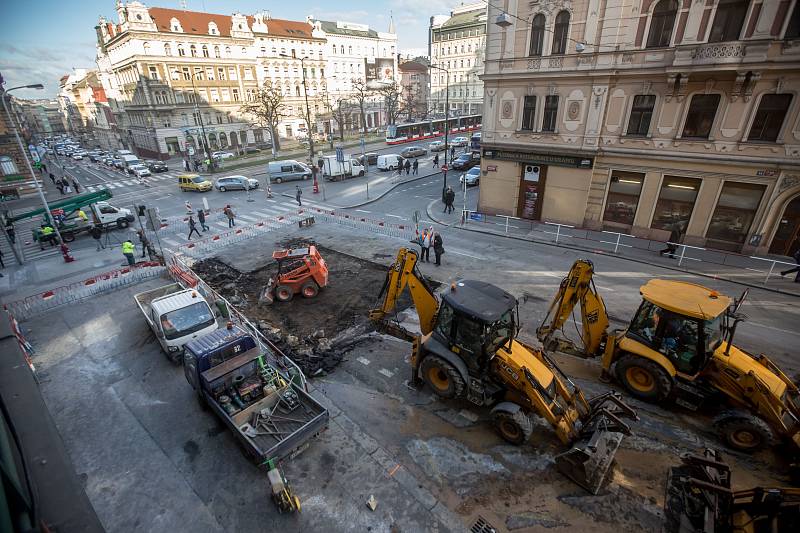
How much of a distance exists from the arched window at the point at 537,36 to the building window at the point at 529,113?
2.24 metres

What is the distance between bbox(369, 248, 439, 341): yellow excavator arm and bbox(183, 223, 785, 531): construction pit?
104 centimetres

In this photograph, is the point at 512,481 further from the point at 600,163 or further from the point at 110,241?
the point at 110,241

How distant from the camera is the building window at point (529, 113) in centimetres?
2075

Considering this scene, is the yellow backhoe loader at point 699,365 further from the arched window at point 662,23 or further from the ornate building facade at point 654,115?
the arched window at point 662,23

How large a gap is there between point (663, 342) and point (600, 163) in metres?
14.3

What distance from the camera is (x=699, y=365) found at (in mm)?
7918

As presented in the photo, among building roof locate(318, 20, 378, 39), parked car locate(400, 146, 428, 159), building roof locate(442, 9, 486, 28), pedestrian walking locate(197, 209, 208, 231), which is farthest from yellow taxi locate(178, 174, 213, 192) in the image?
building roof locate(442, 9, 486, 28)

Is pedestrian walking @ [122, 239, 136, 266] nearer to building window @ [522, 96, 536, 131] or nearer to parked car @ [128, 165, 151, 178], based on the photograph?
building window @ [522, 96, 536, 131]

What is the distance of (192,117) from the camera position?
188 ft

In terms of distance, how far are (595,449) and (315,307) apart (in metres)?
9.89

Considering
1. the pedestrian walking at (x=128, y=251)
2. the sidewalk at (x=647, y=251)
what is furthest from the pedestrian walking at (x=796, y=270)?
the pedestrian walking at (x=128, y=251)

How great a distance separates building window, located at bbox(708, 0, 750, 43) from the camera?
49.3 feet

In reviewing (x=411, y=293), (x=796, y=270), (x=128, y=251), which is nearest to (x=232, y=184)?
(x=128, y=251)

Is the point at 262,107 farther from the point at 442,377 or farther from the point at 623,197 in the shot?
the point at 442,377
